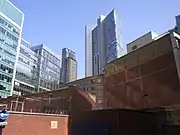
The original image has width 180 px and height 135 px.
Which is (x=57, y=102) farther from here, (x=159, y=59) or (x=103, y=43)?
(x=103, y=43)

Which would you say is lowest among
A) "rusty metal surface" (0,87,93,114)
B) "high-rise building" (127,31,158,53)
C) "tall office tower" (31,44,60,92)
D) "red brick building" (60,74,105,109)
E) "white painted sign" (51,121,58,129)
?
"white painted sign" (51,121,58,129)

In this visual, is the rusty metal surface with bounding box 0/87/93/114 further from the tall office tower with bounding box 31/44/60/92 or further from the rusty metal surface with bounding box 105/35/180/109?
the tall office tower with bounding box 31/44/60/92

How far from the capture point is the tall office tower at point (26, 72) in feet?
179

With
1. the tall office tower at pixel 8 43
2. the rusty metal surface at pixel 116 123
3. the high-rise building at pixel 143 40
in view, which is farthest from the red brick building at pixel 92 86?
the tall office tower at pixel 8 43

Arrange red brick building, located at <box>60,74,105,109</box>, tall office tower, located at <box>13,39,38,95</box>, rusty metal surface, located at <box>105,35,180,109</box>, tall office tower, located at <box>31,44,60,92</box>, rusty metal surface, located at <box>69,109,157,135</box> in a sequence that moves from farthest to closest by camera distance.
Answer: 1. tall office tower, located at <box>31,44,60,92</box>
2. tall office tower, located at <box>13,39,38,95</box>
3. red brick building, located at <box>60,74,105,109</box>
4. rusty metal surface, located at <box>69,109,157,135</box>
5. rusty metal surface, located at <box>105,35,180,109</box>

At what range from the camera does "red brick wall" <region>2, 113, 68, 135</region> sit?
10.7 metres

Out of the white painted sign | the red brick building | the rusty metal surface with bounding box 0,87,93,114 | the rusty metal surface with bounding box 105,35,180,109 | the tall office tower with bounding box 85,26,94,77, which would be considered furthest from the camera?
the tall office tower with bounding box 85,26,94,77

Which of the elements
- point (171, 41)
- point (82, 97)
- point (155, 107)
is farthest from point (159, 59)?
point (82, 97)

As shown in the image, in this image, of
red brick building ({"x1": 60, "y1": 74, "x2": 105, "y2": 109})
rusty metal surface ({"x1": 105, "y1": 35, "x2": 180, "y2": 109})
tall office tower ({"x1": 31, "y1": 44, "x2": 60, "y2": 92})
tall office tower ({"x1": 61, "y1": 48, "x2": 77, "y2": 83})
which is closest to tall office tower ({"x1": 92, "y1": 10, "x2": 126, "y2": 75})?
red brick building ({"x1": 60, "y1": 74, "x2": 105, "y2": 109})

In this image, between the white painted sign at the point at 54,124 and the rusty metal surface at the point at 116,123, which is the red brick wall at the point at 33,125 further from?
the rusty metal surface at the point at 116,123

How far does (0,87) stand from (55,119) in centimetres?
3408

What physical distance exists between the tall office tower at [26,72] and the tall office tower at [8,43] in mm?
7521

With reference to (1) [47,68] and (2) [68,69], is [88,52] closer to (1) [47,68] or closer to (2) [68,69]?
(2) [68,69]

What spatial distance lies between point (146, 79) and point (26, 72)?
5100 centimetres
